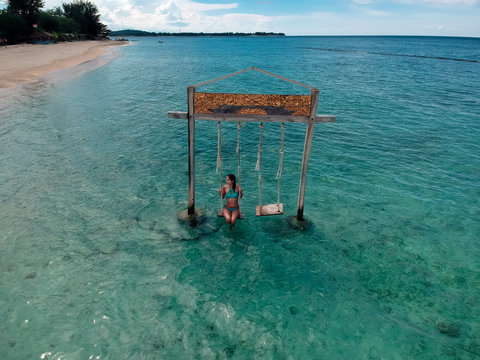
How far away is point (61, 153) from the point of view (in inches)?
618

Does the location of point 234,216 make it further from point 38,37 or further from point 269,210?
point 38,37

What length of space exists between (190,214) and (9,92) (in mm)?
27971

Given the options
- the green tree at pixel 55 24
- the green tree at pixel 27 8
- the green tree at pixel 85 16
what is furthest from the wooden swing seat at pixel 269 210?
the green tree at pixel 85 16

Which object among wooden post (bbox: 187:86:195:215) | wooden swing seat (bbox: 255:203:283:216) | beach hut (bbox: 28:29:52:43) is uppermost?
beach hut (bbox: 28:29:52:43)

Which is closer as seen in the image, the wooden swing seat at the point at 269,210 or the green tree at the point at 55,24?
the wooden swing seat at the point at 269,210

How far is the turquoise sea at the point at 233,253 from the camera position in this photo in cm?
665

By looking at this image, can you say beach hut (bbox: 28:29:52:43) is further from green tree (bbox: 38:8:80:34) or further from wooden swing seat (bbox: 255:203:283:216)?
wooden swing seat (bbox: 255:203:283:216)

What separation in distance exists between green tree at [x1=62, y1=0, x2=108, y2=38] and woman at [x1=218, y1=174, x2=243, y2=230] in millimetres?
138906

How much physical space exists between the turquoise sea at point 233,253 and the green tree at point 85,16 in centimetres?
12591

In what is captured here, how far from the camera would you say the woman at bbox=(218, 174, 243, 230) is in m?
9.47

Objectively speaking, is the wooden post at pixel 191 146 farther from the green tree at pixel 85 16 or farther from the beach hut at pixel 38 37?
the green tree at pixel 85 16

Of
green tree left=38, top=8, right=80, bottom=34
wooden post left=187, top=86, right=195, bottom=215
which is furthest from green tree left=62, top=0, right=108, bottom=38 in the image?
wooden post left=187, top=86, right=195, bottom=215

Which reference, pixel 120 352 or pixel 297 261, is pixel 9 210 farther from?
pixel 297 261

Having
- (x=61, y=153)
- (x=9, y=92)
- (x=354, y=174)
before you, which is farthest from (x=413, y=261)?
(x=9, y=92)
